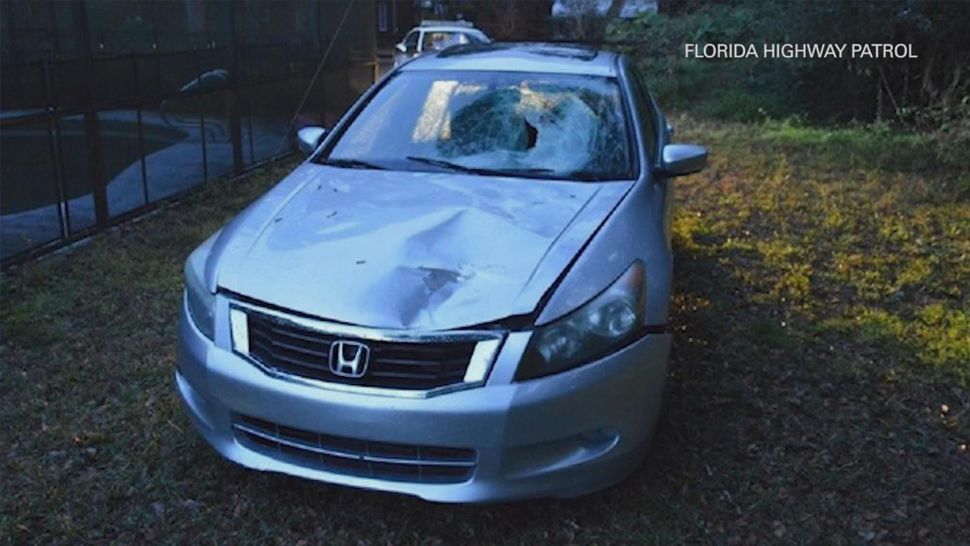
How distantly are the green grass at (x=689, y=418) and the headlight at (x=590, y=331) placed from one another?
0.63 m

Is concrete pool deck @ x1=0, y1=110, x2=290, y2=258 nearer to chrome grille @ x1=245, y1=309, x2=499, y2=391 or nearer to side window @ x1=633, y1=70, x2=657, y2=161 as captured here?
chrome grille @ x1=245, y1=309, x2=499, y2=391

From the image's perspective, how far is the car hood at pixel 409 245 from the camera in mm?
2510

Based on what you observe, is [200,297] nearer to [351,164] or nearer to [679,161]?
[351,164]

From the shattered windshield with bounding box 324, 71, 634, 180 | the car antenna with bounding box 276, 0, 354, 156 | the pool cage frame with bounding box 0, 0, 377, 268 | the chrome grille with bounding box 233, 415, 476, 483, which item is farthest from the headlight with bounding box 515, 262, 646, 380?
the car antenna with bounding box 276, 0, 354, 156

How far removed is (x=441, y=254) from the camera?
9.02 feet

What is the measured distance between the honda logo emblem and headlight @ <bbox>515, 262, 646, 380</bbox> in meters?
0.46

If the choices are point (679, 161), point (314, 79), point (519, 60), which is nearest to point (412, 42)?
point (314, 79)

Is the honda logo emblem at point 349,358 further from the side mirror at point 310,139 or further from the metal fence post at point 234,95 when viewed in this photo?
the metal fence post at point 234,95

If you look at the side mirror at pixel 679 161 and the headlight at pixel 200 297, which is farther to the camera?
the side mirror at pixel 679 161

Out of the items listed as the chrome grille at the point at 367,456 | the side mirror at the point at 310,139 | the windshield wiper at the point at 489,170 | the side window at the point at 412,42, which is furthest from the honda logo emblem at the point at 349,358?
the side window at the point at 412,42

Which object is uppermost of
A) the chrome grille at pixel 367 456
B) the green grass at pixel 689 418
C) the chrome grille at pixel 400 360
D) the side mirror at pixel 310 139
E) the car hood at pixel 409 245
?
the side mirror at pixel 310 139

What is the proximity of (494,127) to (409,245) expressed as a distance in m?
1.24

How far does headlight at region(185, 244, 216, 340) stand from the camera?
106 inches

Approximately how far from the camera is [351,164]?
145 inches
